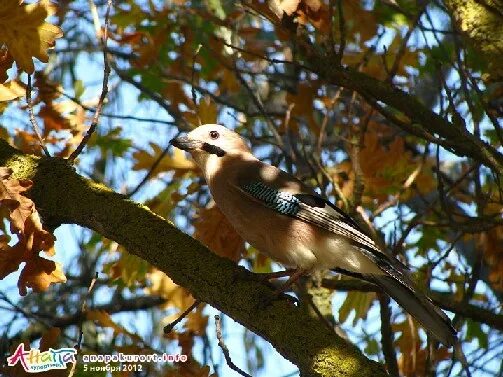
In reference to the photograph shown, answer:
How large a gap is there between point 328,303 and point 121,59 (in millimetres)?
3753

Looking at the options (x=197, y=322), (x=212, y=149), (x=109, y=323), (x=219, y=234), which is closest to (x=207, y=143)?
(x=212, y=149)

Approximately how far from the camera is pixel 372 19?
5406mm

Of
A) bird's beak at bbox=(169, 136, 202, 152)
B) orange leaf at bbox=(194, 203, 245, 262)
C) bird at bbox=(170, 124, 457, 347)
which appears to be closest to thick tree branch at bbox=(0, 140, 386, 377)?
bird at bbox=(170, 124, 457, 347)

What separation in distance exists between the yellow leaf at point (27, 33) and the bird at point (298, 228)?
1.34m

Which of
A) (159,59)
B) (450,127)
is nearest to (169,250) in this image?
(450,127)

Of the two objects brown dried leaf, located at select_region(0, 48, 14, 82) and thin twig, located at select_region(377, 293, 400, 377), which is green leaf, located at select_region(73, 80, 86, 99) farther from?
thin twig, located at select_region(377, 293, 400, 377)

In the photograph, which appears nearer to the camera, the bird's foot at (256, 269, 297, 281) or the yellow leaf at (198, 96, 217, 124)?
the bird's foot at (256, 269, 297, 281)

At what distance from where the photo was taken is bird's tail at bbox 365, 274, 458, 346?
3887 millimetres

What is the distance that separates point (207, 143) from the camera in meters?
5.11

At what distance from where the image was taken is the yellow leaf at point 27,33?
3607mm

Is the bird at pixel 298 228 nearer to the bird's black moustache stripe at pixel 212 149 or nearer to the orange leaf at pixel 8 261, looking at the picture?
the bird's black moustache stripe at pixel 212 149

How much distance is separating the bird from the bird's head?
14cm

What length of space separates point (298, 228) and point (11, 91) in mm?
1714

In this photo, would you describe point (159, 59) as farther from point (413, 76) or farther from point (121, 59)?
point (413, 76)
